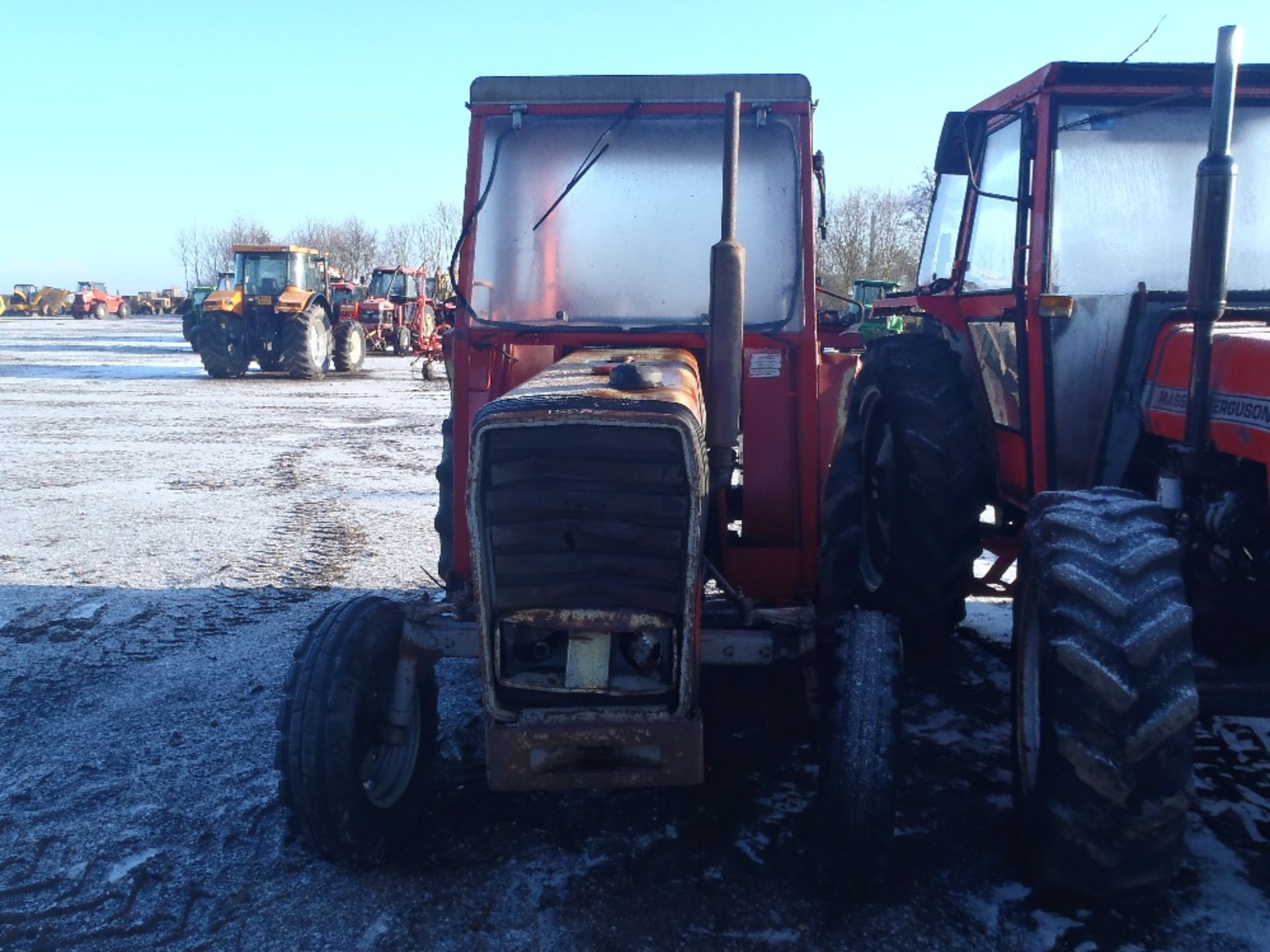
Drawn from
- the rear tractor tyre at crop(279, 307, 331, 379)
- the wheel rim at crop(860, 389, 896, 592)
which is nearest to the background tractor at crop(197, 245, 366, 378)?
the rear tractor tyre at crop(279, 307, 331, 379)

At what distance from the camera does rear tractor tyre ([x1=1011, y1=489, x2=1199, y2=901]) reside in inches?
105

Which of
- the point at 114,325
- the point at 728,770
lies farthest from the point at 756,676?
the point at 114,325

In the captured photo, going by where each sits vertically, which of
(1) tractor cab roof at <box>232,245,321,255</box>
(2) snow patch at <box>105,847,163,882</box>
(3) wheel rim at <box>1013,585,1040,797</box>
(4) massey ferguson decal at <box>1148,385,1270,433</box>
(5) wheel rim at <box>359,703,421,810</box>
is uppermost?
(1) tractor cab roof at <box>232,245,321,255</box>

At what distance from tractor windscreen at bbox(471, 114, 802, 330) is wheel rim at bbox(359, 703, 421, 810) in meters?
1.53

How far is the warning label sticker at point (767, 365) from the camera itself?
399 centimetres

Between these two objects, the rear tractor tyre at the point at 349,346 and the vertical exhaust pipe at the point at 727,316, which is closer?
the vertical exhaust pipe at the point at 727,316

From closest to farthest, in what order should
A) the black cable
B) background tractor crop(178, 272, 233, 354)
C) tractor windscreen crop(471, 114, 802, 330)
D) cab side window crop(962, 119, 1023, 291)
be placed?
1. the black cable
2. tractor windscreen crop(471, 114, 802, 330)
3. cab side window crop(962, 119, 1023, 291)
4. background tractor crop(178, 272, 233, 354)

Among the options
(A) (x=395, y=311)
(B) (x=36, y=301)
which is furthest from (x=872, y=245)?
(B) (x=36, y=301)

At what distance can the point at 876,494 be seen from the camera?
5.16 m

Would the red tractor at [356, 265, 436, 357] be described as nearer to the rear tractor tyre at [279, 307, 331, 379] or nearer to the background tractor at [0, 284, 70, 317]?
the rear tractor tyre at [279, 307, 331, 379]

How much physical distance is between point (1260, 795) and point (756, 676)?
1945mm

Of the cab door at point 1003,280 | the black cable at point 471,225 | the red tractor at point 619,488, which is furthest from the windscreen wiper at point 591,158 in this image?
the cab door at point 1003,280

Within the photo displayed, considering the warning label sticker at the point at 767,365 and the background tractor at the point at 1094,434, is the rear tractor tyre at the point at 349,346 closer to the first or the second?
the background tractor at the point at 1094,434

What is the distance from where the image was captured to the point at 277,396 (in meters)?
17.8
